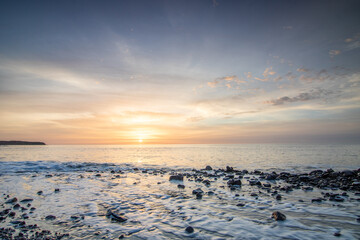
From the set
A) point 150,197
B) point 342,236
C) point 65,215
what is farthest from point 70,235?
point 342,236

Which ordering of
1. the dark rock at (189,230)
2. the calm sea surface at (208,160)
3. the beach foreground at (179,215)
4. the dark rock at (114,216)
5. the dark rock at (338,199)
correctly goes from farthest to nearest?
the calm sea surface at (208,160) → the dark rock at (338,199) → the dark rock at (114,216) → the dark rock at (189,230) → the beach foreground at (179,215)

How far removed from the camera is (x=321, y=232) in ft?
24.2

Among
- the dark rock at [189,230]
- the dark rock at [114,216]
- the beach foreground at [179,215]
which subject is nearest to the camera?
the beach foreground at [179,215]

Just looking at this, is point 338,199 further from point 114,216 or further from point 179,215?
point 114,216

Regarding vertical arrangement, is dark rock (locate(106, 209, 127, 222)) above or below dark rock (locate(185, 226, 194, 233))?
below

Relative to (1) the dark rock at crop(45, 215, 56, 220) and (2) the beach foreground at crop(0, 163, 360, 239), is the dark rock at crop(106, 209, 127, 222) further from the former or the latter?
(1) the dark rock at crop(45, 215, 56, 220)

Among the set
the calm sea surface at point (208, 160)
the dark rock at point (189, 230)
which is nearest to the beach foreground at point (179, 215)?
the dark rock at point (189, 230)

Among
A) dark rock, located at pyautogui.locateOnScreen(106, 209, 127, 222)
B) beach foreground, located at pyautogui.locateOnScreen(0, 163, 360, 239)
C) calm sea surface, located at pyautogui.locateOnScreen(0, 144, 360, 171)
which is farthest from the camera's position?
calm sea surface, located at pyautogui.locateOnScreen(0, 144, 360, 171)

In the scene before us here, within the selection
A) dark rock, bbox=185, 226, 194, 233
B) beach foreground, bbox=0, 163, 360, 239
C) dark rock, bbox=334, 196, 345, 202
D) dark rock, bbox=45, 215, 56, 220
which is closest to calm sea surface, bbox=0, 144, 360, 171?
dark rock, bbox=334, 196, 345, 202

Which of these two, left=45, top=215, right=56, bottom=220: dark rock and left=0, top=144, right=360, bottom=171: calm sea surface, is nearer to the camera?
left=45, top=215, right=56, bottom=220: dark rock

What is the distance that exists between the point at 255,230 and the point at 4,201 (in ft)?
45.6

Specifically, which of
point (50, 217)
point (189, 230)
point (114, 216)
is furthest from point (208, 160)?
point (50, 217)

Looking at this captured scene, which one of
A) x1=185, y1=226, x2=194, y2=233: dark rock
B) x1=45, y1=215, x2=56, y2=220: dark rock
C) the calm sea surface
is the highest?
x1=185, y1=226, x2=194, y2=233: dark rock

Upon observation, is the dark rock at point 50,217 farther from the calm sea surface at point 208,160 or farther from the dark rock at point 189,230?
the calm sea surface at point 208,160
